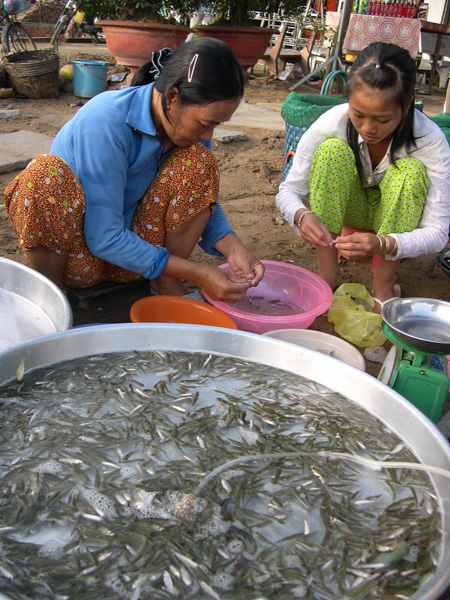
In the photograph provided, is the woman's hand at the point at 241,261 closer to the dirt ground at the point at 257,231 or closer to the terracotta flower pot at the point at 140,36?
the dirt ground at the point at 257,231

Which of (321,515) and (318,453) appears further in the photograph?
(318,453)

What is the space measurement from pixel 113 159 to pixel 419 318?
1358 millimetres

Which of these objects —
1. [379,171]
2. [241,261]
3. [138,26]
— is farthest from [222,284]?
[138,26]

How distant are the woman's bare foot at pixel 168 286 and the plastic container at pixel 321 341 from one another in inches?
23.7

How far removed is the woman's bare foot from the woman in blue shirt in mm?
208

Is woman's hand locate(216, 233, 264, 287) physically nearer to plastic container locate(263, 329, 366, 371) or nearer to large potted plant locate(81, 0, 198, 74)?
plastic container locate(263, 329, 366, 371)

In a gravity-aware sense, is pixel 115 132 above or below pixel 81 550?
above

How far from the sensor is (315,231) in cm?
265

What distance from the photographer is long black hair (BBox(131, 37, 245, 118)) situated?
198 cm

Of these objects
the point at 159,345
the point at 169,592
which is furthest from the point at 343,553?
the point at 159,345

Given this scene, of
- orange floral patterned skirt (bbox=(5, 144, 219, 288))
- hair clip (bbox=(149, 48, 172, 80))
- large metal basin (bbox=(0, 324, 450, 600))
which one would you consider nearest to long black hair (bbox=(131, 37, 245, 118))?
hair clip (bbox=(149, 48, 172, 80))

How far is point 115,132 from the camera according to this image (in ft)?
7.14

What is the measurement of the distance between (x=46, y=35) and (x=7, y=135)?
12428mm

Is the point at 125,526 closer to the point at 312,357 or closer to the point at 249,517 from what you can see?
the point at 249,517
